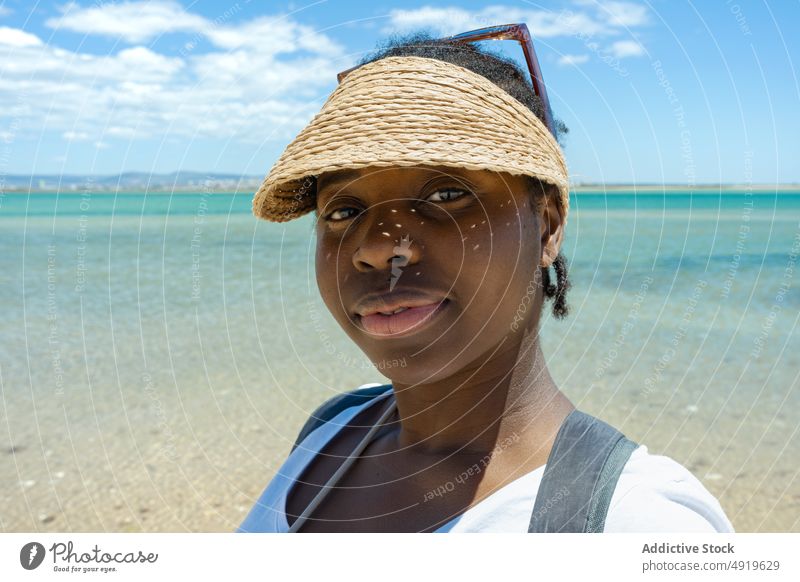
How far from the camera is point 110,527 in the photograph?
154 inches

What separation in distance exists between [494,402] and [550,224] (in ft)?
1.26

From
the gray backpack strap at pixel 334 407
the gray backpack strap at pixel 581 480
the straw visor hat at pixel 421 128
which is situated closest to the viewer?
the gray backpack strap at pixel 581 480

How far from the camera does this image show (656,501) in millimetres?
1131

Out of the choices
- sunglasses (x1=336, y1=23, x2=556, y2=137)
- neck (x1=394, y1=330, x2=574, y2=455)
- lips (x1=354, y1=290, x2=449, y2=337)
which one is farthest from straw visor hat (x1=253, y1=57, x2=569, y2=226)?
neck (x1=394, y1=330, x2=574, y2=455)

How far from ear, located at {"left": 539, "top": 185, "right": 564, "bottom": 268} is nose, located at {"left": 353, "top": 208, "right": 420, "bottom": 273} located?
0.33 metres

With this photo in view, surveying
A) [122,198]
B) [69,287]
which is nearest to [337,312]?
[69,287]

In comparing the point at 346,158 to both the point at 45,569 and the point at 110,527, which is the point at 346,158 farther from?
the point at 110,527

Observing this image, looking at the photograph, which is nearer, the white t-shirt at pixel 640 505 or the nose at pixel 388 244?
the white t-shirt at pixel 640 505

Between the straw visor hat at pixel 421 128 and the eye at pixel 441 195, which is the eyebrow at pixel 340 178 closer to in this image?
the straw visor hat at pixel 421 128

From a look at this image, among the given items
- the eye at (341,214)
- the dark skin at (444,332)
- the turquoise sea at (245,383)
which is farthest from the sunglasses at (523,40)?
the turquoise sea at (245,383)

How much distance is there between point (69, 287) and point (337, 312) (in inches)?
455

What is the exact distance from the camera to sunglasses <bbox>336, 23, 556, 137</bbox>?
1541 millimetres

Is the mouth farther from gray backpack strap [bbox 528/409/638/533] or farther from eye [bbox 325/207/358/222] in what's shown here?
gray backpack strap [bbox 528/409/638/533]

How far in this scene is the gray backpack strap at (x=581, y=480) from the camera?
1.13 metres
